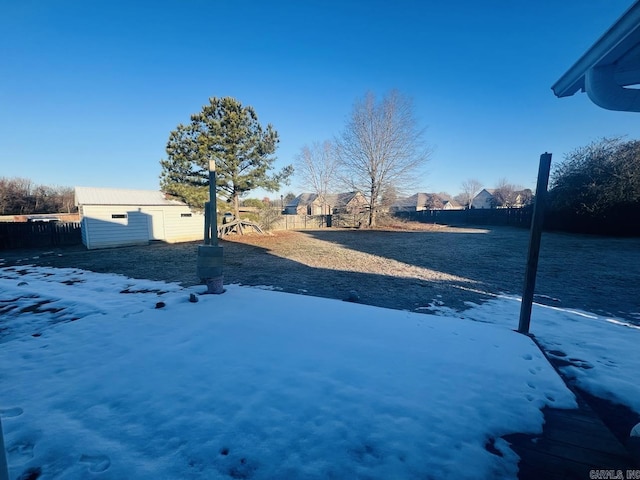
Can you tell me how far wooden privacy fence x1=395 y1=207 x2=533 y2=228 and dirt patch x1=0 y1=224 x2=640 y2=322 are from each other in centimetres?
919

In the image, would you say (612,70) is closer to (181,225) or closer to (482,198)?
(181,225)

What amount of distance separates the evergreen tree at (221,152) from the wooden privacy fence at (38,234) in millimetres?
4660

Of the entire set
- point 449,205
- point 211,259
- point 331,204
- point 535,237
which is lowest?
point 211,259

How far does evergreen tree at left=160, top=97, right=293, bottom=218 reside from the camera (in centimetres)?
1181

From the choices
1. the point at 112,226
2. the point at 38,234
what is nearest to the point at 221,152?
the point at 112,226

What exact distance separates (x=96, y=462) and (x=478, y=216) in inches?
1054

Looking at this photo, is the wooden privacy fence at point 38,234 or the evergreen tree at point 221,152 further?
the evergreen tree at point 221,152

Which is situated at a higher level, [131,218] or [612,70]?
[612,70]

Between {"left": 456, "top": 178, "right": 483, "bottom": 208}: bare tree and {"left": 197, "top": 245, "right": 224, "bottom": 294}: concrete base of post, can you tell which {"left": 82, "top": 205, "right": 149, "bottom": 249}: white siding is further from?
{"left": 456, "top": 178, "right": 483, "bottom": 208}: bare tree

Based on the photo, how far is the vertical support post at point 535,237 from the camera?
2.68 metres

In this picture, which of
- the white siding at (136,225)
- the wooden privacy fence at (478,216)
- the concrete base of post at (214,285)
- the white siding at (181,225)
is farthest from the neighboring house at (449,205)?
the concrete base of post at (214,285)

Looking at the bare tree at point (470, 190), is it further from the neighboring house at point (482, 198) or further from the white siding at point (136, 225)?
the white siding at point (136, 225)

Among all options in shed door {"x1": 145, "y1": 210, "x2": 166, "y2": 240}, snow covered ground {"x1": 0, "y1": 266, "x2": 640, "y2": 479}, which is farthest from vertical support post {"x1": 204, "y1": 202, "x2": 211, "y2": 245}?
shed door {"x1": 145, "y1": 210, "x2": 166, "y2": 240}

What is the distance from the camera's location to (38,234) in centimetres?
1142
